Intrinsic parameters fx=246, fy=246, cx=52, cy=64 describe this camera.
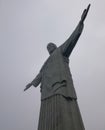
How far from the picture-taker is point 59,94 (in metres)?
8.91

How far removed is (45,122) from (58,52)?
3.26m

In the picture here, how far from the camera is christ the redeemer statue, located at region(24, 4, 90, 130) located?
8311 mm

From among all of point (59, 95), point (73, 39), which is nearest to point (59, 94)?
point (59, 95)

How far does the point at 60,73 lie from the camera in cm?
973

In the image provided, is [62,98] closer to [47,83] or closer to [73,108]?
[73,108]

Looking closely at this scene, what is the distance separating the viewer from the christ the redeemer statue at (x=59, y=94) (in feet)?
27.3

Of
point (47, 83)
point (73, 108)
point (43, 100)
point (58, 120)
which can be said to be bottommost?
point (58, 120)

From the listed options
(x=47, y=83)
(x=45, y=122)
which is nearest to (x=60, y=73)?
(x=47, y=83)

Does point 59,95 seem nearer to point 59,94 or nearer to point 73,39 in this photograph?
point 59,94

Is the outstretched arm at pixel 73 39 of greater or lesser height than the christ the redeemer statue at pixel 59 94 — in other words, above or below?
above

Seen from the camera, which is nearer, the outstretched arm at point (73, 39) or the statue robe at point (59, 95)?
the statue robe at point (59, 95)

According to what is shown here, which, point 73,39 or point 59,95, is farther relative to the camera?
point 73,39

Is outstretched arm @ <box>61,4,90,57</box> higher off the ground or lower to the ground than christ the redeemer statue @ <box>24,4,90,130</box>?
higher

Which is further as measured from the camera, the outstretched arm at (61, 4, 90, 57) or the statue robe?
the outstretched arm at (61, 4, 90, 57)
